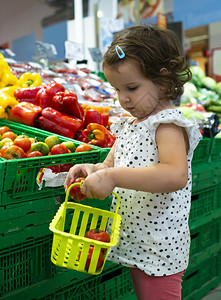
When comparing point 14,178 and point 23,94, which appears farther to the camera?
point 23,94

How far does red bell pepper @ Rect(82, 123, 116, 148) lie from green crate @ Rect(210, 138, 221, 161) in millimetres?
798

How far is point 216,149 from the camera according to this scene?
A: 102 inches

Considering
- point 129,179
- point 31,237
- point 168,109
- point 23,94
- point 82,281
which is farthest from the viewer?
point 23,94

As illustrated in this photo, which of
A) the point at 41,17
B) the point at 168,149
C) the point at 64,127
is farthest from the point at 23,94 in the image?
the point at 41,17

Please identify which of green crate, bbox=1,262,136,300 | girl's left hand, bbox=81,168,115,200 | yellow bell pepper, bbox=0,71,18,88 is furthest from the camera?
yellow bell pepper, bbox=0,71,18,88

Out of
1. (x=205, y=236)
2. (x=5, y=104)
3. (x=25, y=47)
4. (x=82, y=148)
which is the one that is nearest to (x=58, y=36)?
(x=25, y=47)

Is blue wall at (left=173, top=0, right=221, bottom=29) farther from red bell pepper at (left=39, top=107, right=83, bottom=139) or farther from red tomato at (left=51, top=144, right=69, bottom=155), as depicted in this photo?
red tomato at (left=51, top=144, right=69, bottom=155)

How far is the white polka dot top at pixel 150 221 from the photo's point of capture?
1.30 metres

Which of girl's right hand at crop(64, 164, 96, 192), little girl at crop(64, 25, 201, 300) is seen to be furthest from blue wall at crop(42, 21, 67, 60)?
girl's right hand at crop(64, 164, 96, 192)

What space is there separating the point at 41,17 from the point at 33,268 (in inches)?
401

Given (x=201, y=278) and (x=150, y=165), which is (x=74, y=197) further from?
(x=201, y=278)

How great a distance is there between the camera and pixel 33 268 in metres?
1.58

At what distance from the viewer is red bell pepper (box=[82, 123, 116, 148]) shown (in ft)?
6.74

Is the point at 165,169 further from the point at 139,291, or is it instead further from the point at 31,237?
the point at 31,237
